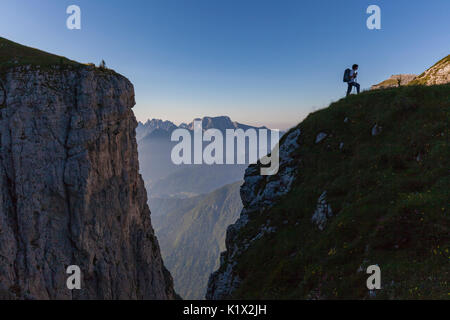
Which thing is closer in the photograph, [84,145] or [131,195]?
[84,145]

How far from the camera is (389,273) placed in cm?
1031

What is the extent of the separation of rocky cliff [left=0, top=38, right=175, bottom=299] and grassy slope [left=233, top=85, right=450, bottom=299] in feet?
85.8

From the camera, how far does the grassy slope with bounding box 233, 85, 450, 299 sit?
35.1 feet

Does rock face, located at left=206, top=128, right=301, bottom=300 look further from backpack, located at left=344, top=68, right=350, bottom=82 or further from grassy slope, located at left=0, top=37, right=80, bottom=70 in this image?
grassy slope, located at left=0, top=37, right=80, bottom=70

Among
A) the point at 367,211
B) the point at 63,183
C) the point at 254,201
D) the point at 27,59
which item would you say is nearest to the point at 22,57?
the point at 27,59

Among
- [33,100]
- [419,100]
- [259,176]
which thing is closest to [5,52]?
[33,100]

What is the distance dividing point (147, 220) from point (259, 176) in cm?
3309

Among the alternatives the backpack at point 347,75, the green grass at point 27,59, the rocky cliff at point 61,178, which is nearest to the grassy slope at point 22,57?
the green grass at point 27,59

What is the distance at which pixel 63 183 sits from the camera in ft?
104

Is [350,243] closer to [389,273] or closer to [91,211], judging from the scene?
[389,273]

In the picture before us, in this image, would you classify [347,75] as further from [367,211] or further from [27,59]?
[27,59]

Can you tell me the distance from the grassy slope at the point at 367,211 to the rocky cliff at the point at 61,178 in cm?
2614

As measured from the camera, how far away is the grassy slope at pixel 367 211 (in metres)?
10.7

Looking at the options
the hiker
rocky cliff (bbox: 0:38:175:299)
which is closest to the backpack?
the hiker
